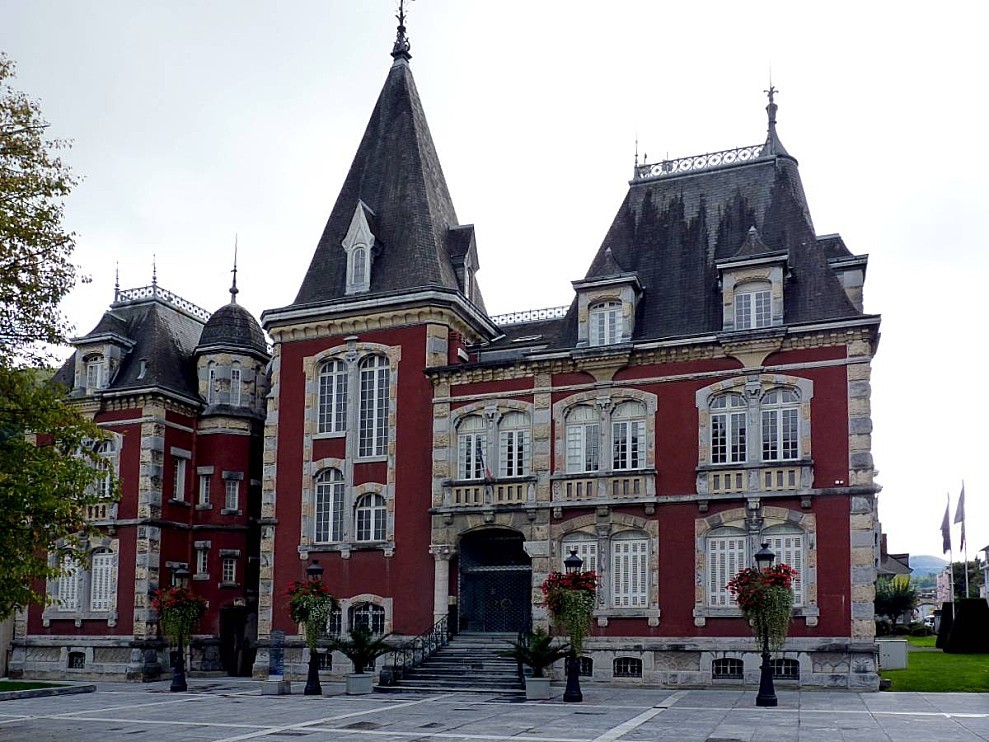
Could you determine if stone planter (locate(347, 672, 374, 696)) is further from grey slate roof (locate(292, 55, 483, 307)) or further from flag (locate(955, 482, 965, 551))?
flag (locate(955, 482, 965, 551))

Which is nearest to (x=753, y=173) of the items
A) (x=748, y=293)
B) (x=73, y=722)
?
(x=748, y=293)

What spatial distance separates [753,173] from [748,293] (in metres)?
5.37

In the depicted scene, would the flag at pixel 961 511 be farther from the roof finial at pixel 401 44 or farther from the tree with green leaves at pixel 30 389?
the tree with green leaves at pixel 30 389

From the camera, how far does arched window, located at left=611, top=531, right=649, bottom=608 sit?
98.6 ft

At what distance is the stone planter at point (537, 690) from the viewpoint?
26.0 metres

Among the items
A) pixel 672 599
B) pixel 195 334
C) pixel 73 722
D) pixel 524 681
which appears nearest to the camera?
pixel 73 722

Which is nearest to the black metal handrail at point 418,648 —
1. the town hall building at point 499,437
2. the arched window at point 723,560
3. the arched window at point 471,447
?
the town hall building at point 499,437

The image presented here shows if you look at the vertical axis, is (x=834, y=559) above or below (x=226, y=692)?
above

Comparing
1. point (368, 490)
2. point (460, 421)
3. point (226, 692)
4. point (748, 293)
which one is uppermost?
point (748, 293)

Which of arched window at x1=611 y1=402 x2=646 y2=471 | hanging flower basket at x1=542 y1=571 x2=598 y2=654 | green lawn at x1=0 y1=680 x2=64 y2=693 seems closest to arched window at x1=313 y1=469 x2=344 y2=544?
green lawn at x1=0 y1=680 x2=64 y2=693

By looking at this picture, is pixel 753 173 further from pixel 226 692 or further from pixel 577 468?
pixel 226 692

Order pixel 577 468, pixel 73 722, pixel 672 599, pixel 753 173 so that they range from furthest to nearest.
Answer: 1. pixel 753 173
2. pixel 577 468
3. pixel 672 599
4. pixel 73 722

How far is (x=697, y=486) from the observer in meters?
29.7

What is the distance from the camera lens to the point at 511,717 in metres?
22.2
